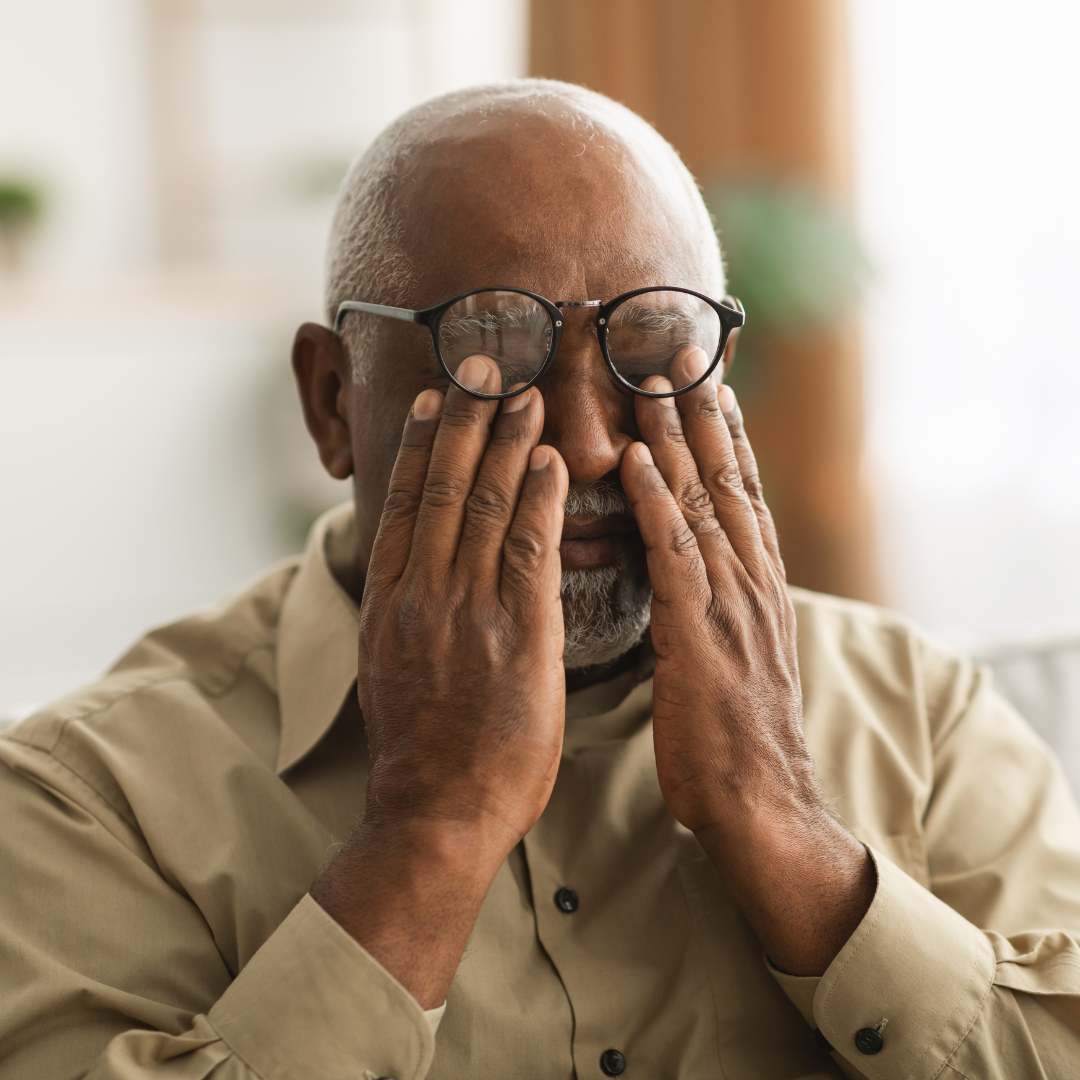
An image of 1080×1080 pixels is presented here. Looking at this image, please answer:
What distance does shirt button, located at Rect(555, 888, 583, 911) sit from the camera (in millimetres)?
1278

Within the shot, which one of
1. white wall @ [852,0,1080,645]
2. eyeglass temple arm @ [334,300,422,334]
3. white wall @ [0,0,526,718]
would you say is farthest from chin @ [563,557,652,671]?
white wall @ [0,0,526,718]

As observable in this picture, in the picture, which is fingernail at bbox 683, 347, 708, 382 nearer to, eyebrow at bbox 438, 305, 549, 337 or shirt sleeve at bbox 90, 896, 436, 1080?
eyebrow at bbox 438, 305, 549, 337

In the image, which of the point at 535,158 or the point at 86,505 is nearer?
the point at 535,158

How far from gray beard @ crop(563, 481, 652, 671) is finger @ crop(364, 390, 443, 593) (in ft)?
0.54

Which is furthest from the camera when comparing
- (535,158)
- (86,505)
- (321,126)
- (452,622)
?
(321,126)

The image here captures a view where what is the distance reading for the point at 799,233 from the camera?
2945 mm

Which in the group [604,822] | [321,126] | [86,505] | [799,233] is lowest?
[86,505]

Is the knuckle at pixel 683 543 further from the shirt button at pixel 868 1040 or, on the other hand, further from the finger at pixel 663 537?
the shirt button at pixel 868 1040

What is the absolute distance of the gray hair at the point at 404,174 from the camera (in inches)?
53.1

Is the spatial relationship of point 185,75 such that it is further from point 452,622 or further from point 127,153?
point 452,622

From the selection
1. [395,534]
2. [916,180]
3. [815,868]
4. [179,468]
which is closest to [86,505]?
[179,468]

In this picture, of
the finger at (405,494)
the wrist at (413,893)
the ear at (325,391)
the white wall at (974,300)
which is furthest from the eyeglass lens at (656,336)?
the white wall at (974,300)

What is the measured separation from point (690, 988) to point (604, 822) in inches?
7.9

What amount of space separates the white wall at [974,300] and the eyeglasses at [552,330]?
173 centimetres
